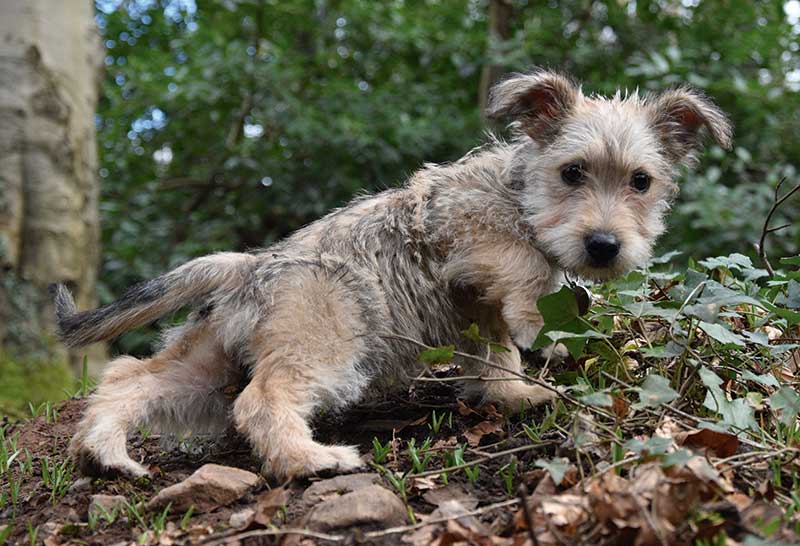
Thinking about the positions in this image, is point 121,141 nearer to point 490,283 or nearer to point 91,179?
point 91,179

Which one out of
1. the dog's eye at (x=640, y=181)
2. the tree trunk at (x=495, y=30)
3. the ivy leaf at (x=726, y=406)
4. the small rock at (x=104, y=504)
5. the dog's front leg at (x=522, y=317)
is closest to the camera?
the ivy leaf at (x=726, y=406)

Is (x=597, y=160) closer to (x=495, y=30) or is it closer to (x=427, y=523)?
(x=427, y=523)

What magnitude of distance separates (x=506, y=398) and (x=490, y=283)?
661mm

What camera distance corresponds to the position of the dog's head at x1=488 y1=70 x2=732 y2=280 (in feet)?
13.3

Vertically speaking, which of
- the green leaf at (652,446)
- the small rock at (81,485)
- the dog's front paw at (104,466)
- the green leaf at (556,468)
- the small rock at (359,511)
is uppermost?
the green leaf at (652,446)

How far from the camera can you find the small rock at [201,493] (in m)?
3.39

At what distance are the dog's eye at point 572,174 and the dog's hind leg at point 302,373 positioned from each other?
54.2 inches

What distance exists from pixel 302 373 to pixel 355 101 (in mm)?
7398

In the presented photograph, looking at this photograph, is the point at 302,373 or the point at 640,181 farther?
the point at 640,181

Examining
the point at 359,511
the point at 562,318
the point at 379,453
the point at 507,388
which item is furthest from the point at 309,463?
the point at 562,318

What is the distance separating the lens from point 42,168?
25.3ft

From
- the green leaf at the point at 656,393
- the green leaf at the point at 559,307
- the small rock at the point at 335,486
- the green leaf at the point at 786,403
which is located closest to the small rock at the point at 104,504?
the small rock at the point at 335,486

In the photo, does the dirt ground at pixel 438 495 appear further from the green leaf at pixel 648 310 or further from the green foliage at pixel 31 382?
the green foliage at pixel 31 382

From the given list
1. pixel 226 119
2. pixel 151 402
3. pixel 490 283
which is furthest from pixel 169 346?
pixel 226 119
